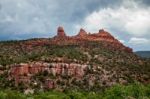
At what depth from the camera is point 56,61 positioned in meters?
190

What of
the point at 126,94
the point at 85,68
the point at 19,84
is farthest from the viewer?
the point at 85,68

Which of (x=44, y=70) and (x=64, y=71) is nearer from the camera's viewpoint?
(x=64, y=71)

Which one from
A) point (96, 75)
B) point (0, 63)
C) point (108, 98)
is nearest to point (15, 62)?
point (0, 63)

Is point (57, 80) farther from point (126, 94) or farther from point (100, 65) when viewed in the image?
point (126, 94)

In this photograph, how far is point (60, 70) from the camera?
186 metres

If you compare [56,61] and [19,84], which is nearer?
[19,84]

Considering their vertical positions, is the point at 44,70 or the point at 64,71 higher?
the point at 44,70

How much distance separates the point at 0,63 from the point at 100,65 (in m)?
38.6

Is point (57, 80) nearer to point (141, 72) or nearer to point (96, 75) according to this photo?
point (96, 75)

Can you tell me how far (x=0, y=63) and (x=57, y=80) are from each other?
2441 centimetres

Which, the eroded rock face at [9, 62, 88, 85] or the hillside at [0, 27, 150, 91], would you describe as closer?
the hillside at [0, 27, 150, 91]

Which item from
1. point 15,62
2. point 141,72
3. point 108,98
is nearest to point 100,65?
point 141,72

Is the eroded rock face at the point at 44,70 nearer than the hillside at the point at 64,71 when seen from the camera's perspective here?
No

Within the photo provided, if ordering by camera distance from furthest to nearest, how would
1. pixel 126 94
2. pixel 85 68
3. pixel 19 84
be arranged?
pixel 85 68
pixel 19 84
pixel 126 94
